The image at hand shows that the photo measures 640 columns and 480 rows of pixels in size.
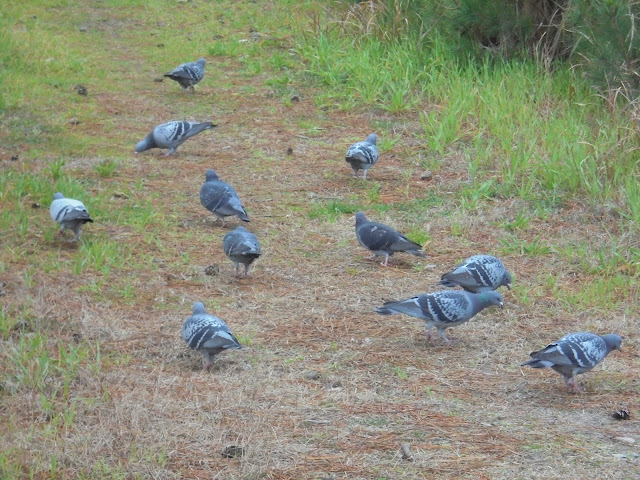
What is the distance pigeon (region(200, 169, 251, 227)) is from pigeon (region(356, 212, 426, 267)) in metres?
1.01

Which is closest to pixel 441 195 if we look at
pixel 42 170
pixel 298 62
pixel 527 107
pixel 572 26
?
pixel 527 107

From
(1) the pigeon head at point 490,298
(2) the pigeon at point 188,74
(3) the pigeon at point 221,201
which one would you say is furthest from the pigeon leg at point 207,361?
(2) the pigeon at point 188,74

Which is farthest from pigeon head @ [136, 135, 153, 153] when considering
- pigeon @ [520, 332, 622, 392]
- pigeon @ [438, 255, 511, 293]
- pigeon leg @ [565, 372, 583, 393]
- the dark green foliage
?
pigeon leg @ [565, 372, 583, 393]

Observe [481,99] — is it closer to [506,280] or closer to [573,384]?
[506,280]

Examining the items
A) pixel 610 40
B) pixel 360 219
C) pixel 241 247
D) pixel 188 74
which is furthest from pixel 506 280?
pixel 188 74

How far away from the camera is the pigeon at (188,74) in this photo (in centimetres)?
1078

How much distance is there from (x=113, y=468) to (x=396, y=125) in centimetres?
652

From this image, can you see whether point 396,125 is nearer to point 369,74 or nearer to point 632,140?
point 369,74

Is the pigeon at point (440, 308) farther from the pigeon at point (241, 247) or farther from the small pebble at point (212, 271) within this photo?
the small pebble at point (212, 271)

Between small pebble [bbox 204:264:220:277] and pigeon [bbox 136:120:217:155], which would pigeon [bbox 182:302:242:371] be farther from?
pigeon [bbox 136:120:217:155]

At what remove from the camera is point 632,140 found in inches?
320

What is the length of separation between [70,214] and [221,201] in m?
1.22

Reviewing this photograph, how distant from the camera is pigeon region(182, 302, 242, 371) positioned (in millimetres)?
5004

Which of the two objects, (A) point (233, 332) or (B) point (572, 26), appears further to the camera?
(B) point (572, 26)
